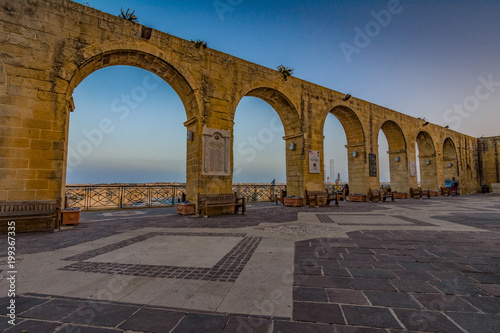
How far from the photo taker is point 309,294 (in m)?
2.04

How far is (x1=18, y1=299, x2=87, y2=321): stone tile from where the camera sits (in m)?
1.71

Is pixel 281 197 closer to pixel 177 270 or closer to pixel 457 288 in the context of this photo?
pixel 177 270

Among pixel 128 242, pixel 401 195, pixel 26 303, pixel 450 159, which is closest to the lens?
pixel 26 303

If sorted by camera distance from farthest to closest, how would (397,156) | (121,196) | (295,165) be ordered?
(397,156)
(295,165)
(121,196)

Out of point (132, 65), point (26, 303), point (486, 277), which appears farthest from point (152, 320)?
point (132, 65)

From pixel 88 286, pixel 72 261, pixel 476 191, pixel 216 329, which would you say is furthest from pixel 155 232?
pixel 476 191

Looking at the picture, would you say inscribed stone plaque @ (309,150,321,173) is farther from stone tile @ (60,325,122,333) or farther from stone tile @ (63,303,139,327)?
stone tile @ (60,325,122,333)

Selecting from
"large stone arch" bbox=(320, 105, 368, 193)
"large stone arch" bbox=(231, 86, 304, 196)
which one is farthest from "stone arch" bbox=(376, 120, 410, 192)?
"large stone arch" bbox=(231, 86, 304, 196)

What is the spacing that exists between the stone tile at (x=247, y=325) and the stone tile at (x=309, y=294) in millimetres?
438

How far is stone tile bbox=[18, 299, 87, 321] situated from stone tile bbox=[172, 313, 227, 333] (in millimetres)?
895

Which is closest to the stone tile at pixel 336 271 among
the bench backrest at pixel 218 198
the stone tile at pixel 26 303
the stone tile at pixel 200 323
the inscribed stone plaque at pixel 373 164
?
the stone tile at pixel 200 323

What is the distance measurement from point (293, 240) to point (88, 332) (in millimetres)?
3159

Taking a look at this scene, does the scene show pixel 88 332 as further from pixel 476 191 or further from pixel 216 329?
pixel 476 191

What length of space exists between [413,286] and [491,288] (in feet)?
2.24
